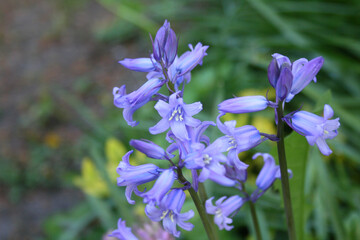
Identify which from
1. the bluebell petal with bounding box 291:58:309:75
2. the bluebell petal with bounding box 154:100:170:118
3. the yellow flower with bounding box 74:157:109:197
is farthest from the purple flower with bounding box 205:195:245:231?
the yellow flower with bounding box 74:157:109:197

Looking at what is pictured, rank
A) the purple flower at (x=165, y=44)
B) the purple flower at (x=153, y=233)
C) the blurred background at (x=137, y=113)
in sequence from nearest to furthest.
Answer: the purple flower at (x=165, y=44) < the purple flower at (x=153, y=233) < the blurred background at (x=137, y=113)

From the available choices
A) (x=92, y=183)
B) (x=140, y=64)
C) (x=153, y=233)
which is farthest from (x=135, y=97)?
(x=92, y=183)

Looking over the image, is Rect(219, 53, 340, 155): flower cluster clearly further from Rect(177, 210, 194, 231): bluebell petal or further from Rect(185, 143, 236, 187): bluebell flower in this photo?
Rect(177, 210, 194, 231): bluebell petal

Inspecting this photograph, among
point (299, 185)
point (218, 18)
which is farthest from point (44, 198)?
point (299, 185)

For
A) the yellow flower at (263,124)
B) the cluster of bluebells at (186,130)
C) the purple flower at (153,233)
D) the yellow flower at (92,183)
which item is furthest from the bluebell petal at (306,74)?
the yellow flower at (92,183)

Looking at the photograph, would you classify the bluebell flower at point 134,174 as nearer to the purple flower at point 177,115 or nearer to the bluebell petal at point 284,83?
the purple flower at point 177,115

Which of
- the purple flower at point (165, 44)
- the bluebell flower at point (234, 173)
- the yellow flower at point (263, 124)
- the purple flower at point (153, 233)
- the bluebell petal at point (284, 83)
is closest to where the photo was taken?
the bluebell petal at point (284, 83)

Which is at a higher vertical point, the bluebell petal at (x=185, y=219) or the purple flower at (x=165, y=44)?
the purple flower at (x=165, y=44)
